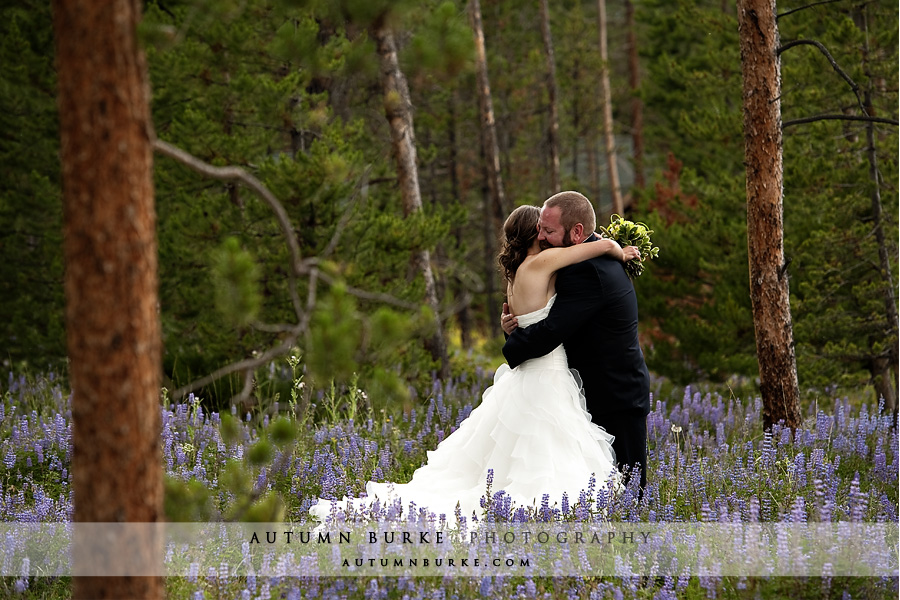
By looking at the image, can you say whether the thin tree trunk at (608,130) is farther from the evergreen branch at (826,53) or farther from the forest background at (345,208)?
the evergreen branch at (826,53)

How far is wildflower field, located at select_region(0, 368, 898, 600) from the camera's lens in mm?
3926

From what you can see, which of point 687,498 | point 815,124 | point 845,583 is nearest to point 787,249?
point 815,124

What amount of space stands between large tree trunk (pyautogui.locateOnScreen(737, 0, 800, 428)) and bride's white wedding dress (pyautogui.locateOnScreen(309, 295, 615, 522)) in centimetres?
238

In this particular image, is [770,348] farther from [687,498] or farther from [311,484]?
[311,484]

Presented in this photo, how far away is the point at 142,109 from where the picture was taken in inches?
107

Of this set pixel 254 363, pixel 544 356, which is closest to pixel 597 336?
pixel 544 356

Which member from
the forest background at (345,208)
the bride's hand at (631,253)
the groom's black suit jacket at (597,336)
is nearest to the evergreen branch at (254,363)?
the groom's black suit jacket at (597,336)

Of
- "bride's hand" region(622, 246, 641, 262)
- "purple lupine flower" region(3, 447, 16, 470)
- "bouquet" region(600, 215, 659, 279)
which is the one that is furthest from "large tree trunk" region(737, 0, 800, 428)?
"purple lupine flower" region(3, 447, 16, 470)

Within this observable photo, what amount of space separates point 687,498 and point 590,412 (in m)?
0.82

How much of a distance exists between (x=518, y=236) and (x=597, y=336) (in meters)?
0.84

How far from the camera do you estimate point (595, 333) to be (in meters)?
5.34

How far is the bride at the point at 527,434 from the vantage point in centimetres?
519

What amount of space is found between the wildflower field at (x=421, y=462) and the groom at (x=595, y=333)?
1.57 ft

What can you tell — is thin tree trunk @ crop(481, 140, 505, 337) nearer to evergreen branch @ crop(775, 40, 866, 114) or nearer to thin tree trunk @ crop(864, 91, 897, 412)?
thin tree trunk @ crop(864, 91, 897, 412)
